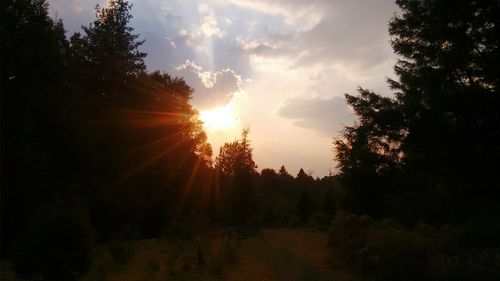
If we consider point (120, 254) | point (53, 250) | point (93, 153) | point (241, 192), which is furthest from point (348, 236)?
point (241, 192)

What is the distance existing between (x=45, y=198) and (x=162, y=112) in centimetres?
2246

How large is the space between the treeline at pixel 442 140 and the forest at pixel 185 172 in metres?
0.06

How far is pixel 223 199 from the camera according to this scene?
43000 mm

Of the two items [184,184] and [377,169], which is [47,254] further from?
[184,184]

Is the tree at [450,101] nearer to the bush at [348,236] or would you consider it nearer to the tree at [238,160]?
the bush at [348,236]

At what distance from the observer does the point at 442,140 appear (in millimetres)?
20953

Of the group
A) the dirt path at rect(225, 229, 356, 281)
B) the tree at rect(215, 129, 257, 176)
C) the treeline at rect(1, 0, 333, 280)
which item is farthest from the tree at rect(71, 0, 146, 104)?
the dirt path at rect(225, 229, 356, 281)

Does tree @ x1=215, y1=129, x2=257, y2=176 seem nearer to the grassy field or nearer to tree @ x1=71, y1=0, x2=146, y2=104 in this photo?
tree @ x1=71, y1=0, x2=146, y2=104

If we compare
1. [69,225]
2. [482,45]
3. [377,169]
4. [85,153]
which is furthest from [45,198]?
[377,169]

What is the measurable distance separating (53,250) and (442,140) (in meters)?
16.2

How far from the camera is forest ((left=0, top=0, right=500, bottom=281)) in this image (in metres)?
14.0

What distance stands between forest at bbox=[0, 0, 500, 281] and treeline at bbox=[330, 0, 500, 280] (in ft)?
0.21

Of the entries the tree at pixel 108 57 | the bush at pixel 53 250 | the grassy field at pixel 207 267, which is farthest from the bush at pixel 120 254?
the tree at pixel 108 57

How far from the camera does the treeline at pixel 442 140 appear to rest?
595 inches
